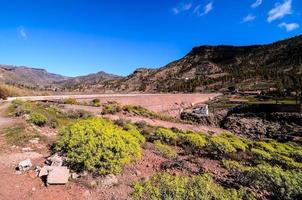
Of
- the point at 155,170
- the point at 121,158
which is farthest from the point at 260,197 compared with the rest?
the point at 121,158

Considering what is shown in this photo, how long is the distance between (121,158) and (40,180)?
7.53 feet

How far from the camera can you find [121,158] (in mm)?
8211

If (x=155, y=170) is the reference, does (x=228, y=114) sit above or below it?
below

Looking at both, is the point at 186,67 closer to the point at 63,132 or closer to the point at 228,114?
the point at 228,114

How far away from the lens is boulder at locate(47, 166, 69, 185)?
7.16 metres

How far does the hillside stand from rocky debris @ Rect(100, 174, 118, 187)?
80557mm

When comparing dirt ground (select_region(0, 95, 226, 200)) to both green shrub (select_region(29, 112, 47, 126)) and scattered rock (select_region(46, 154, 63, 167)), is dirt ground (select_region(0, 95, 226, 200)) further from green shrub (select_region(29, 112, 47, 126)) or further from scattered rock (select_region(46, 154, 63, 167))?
green shrub (select_region(29, 112, 47, 126))

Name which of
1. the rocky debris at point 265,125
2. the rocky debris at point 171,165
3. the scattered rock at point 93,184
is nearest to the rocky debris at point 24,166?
the scattered rock at point 93,184

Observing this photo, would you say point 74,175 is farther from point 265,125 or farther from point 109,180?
point 265,125

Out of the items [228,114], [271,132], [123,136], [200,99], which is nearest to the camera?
[123,136]

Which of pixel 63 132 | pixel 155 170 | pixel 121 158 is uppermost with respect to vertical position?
pixel 63 132

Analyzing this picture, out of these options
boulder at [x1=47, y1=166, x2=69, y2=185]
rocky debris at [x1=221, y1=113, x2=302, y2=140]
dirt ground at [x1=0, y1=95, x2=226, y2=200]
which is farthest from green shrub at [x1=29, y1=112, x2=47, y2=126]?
rocky debris at [x1=221, y1=113, x2=302, y2=140]

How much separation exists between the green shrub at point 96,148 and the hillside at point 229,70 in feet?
262

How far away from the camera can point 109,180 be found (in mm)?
7750
